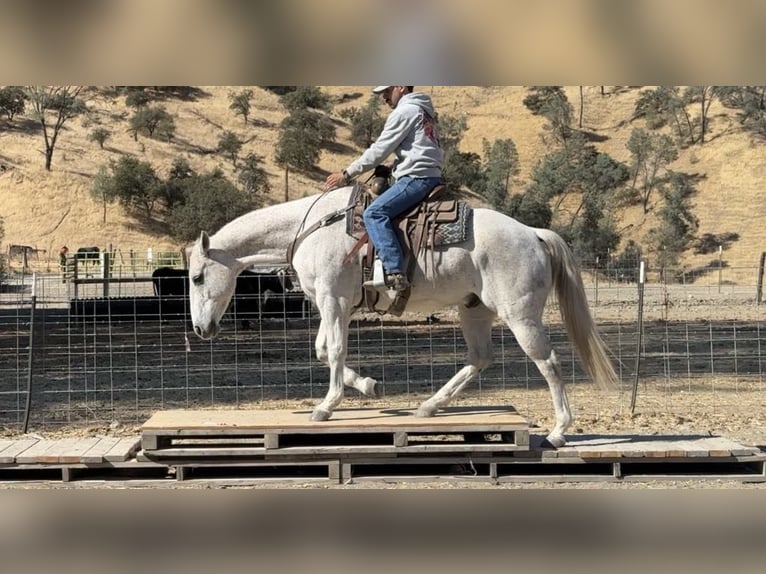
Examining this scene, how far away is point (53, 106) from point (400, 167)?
54.3 m

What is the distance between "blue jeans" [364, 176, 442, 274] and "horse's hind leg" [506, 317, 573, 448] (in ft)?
3.19

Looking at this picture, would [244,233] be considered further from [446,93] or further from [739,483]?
[446,93]

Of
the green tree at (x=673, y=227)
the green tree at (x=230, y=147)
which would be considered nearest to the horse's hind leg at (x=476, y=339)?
Result: the green tree at (x=673, y=227)

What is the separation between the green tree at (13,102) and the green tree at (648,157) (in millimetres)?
36674

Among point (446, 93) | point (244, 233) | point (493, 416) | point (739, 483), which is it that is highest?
point (446, 93)

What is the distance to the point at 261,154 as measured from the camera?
5512 centimetres

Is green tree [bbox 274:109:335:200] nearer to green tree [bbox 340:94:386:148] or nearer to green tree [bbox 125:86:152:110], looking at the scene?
green tree [bbox 340:94:386:148]

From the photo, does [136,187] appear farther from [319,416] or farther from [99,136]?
[319,416]

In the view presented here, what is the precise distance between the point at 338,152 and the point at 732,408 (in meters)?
48.4

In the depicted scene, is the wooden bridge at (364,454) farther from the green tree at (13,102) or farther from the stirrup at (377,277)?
the green tree at (13,102)

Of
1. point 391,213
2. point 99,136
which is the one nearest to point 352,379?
point 391,213

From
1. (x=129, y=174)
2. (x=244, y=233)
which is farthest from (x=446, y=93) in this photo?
(x=244, y=233)

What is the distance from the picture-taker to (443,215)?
6.57 meters

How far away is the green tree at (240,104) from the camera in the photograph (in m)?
58.8
